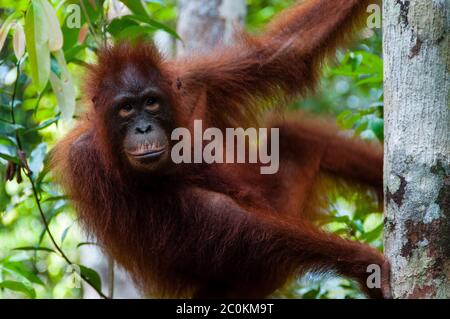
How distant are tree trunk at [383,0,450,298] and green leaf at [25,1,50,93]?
105 cm

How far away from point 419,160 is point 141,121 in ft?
3.91

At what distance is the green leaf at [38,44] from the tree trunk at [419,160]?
105 centimetres

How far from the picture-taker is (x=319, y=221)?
3.48 m

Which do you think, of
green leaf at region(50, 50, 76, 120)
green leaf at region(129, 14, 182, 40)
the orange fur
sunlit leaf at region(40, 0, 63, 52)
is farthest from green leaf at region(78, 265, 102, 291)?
sunlit leaf at region(40, 0, 63, 52)

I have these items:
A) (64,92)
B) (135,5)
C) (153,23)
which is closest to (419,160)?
(64,92)

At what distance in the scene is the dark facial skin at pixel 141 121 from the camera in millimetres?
2748

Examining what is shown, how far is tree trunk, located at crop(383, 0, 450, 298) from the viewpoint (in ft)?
6.82

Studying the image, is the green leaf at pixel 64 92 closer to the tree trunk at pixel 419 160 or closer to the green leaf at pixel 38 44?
the green leaf at pixel 38 44

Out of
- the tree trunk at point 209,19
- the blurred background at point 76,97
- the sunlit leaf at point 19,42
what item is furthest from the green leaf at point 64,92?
the tree trunk at point 209,19

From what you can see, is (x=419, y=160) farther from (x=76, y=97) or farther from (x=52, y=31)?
(x=76, y=97)

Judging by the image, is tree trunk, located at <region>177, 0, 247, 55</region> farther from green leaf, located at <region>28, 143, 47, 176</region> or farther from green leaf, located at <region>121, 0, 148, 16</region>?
green leaf, located at <region>28, 143, 47, 176</region>

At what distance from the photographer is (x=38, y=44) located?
189cm
